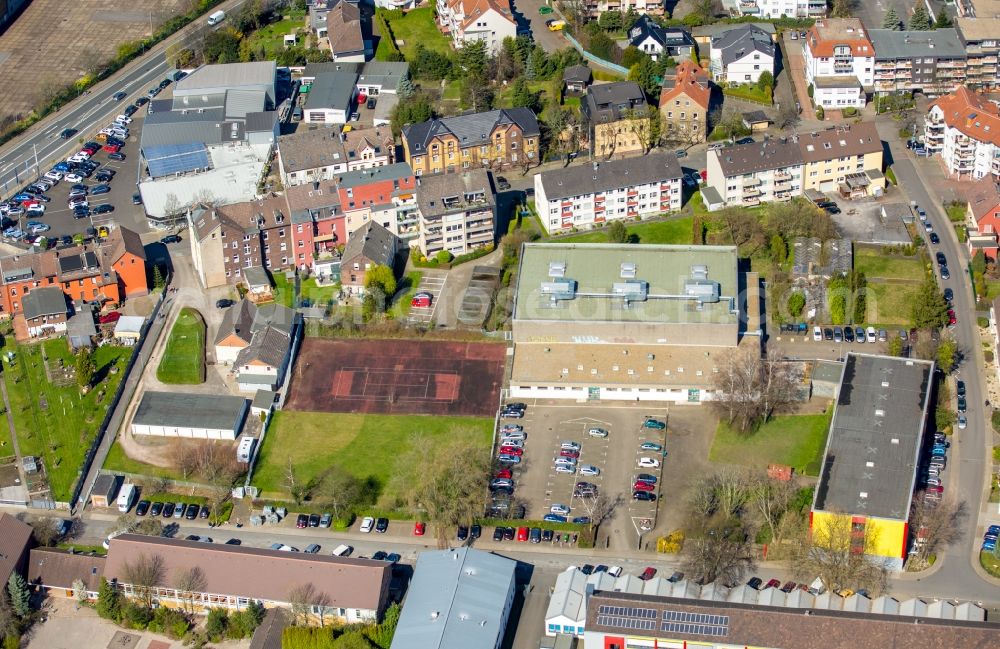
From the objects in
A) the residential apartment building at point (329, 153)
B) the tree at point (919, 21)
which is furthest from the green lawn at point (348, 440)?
the tree at point (919, 21)

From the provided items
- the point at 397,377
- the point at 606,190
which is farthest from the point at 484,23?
the point at 397,377

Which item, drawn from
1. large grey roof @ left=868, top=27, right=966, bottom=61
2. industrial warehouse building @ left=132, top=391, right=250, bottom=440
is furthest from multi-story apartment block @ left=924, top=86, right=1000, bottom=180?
industrial warehouse building @ left=132, top=391, right=250, bottom=440

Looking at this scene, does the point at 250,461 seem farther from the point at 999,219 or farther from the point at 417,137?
the point at 999,219

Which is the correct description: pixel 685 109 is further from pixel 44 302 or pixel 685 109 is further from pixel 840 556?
pixel 44 302

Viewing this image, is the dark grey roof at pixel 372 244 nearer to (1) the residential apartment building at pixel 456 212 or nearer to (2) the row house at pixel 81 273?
(1) the residential apartment building at pixel 456 212

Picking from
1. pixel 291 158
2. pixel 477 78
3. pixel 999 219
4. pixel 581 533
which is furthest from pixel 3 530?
pixel 999 219

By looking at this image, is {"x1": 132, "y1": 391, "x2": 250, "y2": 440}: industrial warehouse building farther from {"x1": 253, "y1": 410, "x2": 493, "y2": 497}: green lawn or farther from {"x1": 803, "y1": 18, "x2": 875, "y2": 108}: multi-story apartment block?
{"x1": 803, "y1": 18, "x2": 875, "y2": 108}: multi-story apartment block
